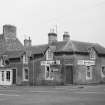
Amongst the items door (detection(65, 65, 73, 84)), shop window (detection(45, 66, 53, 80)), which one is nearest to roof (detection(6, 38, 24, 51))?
shop window (detection(45, 66, 53, 80))

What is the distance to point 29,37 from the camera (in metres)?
47.2

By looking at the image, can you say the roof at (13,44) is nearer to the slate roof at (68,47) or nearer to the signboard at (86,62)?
the slate roof at (68,47)

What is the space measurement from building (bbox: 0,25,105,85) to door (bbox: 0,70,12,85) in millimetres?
119

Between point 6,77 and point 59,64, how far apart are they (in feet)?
38.4

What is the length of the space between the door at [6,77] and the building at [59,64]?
4.7 inches

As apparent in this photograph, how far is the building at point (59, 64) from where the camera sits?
38594mm

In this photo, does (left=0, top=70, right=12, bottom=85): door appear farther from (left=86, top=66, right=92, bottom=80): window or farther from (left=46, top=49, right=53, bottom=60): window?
(left=86, top=66, right=92, bottom=80): window

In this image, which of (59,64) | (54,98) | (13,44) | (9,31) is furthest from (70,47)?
(54,98)

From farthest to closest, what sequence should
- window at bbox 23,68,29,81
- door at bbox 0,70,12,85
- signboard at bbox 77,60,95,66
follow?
door at bbox 0,70,12,85 → window at bbox 23,68,29,81 → signboard at bbox 77,60,95,66

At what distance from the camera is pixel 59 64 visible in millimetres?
38812

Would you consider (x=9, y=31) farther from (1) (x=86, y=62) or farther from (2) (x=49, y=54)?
(1) (x=86, y=62)

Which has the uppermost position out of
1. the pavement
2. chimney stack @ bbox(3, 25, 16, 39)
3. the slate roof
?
chimney stack @ bbox(3, 25, 16, 39)

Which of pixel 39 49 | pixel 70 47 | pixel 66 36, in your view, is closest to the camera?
pixel 70 47

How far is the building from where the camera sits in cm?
3859
